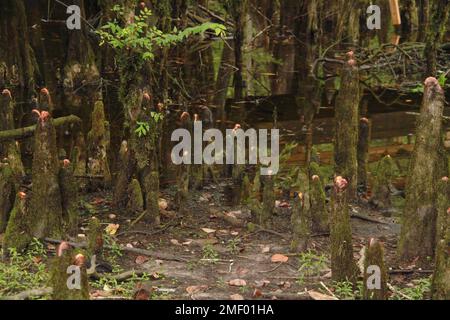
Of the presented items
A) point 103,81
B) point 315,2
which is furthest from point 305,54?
point 103,81

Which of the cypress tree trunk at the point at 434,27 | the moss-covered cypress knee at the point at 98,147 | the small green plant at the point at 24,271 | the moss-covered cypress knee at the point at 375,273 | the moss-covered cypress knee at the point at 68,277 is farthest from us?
the cypress tree trunk at the point at 434,27

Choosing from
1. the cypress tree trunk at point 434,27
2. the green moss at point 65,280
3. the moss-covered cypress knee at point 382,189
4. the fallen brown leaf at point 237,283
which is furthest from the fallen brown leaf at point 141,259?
the cypress tree trunk at point 434,27

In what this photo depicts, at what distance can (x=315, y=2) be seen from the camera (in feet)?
53.7

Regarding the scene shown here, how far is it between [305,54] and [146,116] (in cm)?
1058

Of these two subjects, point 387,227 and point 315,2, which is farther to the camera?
point 315,2

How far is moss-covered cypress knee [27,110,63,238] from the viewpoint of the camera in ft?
21.7

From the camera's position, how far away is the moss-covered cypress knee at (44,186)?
6621 millimetres

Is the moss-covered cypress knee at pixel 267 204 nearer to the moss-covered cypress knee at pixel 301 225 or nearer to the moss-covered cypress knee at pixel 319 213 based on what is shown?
the moss-covered cypress knee at pixel 319 213

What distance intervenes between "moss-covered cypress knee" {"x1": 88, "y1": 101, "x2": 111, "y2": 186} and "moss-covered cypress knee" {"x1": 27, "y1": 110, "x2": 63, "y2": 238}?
1.89m

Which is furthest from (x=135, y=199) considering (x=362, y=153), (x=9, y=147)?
(x=362, y=153)

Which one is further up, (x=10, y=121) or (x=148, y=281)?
(x=10, y=121)

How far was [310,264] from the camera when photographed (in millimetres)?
6484

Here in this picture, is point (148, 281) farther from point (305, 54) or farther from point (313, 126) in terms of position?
point (305, 54)

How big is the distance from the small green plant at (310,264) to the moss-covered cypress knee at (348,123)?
60.1 inches
